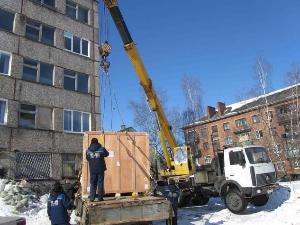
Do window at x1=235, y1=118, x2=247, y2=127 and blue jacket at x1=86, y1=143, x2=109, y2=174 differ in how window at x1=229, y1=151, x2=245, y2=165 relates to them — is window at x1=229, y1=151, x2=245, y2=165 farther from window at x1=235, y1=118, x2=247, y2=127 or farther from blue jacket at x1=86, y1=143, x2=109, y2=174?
window at x1=235, y1=118, x2=247, y2=127

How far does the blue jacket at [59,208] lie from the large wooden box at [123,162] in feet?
4.92

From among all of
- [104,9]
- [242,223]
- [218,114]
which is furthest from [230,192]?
[218,114]

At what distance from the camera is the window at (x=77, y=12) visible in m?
25.6

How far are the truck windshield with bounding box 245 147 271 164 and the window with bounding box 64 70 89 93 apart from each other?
43.1 ft

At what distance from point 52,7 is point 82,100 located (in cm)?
667

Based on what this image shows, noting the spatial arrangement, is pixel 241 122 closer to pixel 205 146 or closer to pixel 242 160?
pixel 205 146

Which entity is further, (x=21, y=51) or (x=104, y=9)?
(x=21, y=51)

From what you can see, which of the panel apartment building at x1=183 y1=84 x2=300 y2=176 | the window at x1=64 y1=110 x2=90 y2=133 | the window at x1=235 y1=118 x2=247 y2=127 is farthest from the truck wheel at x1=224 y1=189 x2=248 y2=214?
the window at x1=235 y1=118 x2=247 y2=127

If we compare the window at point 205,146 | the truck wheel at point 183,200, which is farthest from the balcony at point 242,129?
the truck wheel at point 183,200

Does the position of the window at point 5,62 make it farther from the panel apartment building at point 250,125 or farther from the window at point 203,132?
the window at point 203,132

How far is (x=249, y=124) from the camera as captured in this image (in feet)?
178

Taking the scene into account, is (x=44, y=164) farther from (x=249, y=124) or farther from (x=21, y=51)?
(x=249, y=124)

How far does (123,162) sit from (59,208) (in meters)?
2.61

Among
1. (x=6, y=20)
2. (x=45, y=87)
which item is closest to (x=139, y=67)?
(x=45, y=87)
